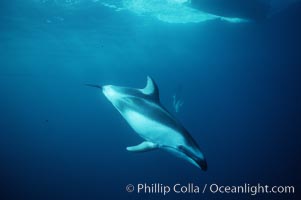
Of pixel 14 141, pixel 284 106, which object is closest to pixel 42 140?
pixel 14 141

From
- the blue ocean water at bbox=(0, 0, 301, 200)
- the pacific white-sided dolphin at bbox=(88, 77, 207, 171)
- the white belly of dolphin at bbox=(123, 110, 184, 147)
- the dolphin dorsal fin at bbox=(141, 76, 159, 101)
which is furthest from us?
the blue ocean water at bbox=(0, 0, 301, 200)

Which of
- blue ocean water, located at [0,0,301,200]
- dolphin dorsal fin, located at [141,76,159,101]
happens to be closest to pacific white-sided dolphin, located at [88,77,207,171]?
dolphin dorsal fin, located at [141,76,159,101]

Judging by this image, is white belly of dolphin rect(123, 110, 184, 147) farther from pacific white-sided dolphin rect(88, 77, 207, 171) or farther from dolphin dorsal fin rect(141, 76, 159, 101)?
dolphin dorsal fin rect(141, 76, 159, 101)

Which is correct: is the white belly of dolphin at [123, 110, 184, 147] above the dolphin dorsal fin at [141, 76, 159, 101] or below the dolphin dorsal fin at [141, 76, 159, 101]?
below

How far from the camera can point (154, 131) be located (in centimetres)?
495

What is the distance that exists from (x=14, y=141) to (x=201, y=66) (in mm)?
31606

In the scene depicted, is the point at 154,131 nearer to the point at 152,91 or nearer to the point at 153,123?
the point at 153,123

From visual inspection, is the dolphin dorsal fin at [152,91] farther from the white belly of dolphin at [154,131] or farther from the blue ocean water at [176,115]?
the blue ocean water at [176,115]

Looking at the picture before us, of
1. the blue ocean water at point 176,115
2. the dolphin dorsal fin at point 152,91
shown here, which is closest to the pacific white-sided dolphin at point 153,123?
the dolphin dorsal fin at point 152,91

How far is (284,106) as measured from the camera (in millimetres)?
43812

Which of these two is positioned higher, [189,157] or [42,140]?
[189,157]

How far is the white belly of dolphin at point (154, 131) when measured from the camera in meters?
4.70

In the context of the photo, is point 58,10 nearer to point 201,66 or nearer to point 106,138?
point 106,138

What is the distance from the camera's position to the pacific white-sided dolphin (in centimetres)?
457
